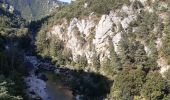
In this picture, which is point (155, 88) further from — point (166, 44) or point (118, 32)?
point (118, 32)

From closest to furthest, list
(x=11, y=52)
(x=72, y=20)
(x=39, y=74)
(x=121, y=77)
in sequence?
(x=121, y=77) < (x=11, y=52) < (x=39, y=74) < (x=72, y=20)

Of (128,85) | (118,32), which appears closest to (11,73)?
(128,85)

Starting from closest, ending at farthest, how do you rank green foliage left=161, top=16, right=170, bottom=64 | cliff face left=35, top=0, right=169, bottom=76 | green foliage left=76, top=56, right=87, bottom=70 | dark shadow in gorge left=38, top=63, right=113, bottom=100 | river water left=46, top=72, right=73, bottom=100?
1. dark shadow in gorge left=38, top=63, right=113, bottom=100
2. river water left=46, top=72, right=73, bottom=100
3. green foliage left=161, top=16, right=170, bottom=64
4. cliff face left=35, top=0, right=169, bottom=76
5. green foliage left=76, top=56, right=87, bottom=70

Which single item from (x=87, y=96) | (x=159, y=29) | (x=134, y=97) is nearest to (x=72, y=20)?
(x=159, y=29)

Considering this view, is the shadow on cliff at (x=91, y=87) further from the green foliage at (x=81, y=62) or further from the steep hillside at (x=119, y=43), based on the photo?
the green foliage at (x=81, y=62)

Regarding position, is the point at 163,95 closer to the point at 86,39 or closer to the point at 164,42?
the point at 164,42

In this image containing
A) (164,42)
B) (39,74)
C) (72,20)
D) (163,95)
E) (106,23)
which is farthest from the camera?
(72,20)

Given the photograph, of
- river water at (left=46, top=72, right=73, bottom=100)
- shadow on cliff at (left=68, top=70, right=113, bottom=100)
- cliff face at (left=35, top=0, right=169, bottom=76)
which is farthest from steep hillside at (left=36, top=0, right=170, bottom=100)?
river water at (left=46, top=72, right=73, bottom=100)

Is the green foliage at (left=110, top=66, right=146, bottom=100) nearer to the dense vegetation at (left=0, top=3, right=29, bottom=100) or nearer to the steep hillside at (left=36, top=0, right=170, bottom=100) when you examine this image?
the steep hillside at (left=36, top=0, right=170, bottom=100)
